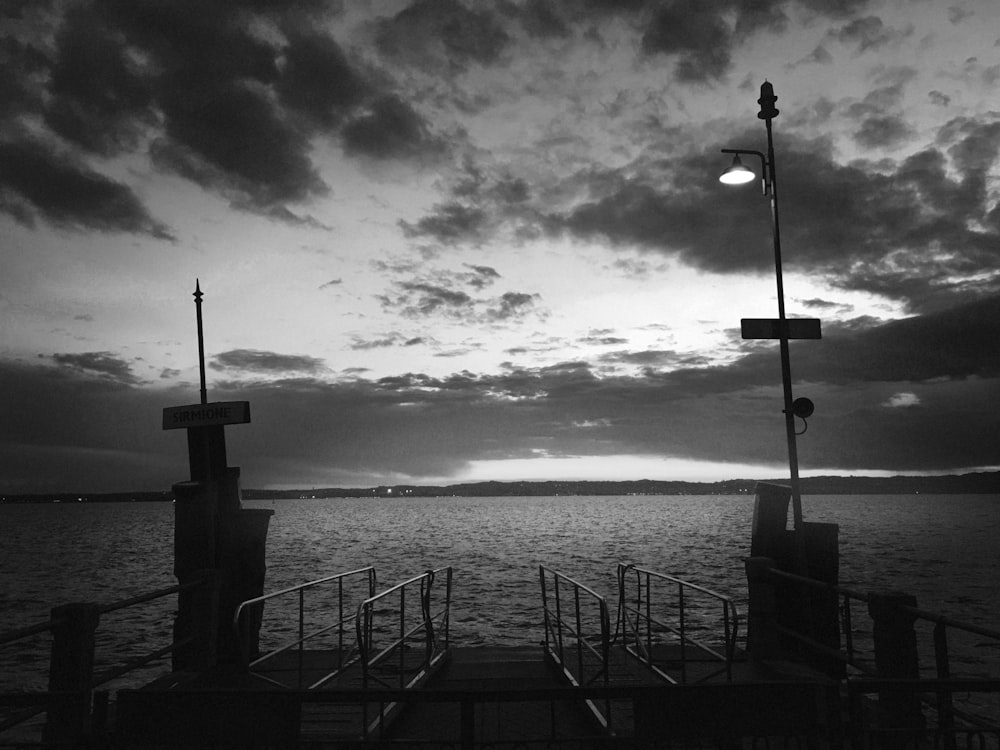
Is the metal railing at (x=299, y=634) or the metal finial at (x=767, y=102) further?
the metal finial at (x=767, y=102)

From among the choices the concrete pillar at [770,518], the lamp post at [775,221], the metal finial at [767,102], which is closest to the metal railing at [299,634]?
the concrete pillar at [770,518]

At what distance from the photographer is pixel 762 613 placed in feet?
32.6

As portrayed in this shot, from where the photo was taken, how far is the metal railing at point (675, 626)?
8711mm

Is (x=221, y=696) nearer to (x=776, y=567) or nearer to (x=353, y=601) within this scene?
(x=776, y=567)

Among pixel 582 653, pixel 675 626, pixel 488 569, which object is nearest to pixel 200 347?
pixel 582 653

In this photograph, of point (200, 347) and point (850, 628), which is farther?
point (200, 347)

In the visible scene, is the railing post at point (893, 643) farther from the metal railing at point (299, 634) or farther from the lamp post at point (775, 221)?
the metal railing at point (299, 634)

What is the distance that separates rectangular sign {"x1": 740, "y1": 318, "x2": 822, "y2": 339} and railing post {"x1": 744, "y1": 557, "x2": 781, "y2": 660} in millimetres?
2816

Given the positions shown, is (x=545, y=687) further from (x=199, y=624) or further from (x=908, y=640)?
(x=199, y=624)

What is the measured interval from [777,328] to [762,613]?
11.6ft

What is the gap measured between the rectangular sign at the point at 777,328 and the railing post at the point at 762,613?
2.82m

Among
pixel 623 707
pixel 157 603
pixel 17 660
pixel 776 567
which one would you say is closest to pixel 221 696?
pixel 623 707

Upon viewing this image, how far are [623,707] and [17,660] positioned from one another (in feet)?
80.1

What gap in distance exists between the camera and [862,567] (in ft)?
205
